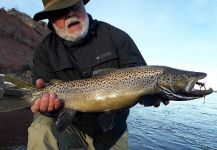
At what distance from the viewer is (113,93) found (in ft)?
16.0

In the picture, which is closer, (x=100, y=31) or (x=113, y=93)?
(x=113, y=93)

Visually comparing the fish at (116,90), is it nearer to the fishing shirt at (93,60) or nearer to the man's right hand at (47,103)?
the man's right hand at (47,103)

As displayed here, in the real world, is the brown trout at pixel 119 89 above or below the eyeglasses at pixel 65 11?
below

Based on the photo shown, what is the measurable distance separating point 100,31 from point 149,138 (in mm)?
7968

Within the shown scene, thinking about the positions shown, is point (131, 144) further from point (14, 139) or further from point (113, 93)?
point (113, 93)

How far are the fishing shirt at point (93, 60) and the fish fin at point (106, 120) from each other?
0.32 metres

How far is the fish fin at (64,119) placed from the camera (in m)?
Answer: 4.91

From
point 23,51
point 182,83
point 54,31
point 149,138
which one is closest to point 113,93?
point 182,83

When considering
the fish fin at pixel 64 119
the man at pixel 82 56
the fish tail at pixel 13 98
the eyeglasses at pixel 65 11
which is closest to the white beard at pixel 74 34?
the man at pixel 82 56

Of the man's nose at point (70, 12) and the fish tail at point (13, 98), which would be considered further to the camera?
the man's nose at point (70, 12)


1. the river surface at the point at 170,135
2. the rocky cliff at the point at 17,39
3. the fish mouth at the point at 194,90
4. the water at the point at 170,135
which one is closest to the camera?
the fish mouth at the point at 194,90

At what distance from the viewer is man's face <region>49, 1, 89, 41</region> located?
562 cm

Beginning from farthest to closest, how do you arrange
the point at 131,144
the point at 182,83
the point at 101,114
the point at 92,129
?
the point at 131,144, the point at 92,129, the point at 101,114, the point at 182,83

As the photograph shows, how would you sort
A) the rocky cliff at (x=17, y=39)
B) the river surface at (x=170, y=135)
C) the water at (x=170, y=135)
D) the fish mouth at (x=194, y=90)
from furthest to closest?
A: the rocky cliff at (x=17, y=39)
the water at (x=170, y=135)
the river surface at (x=170, y=135)
the fish mouth at (x=194, y=90)
